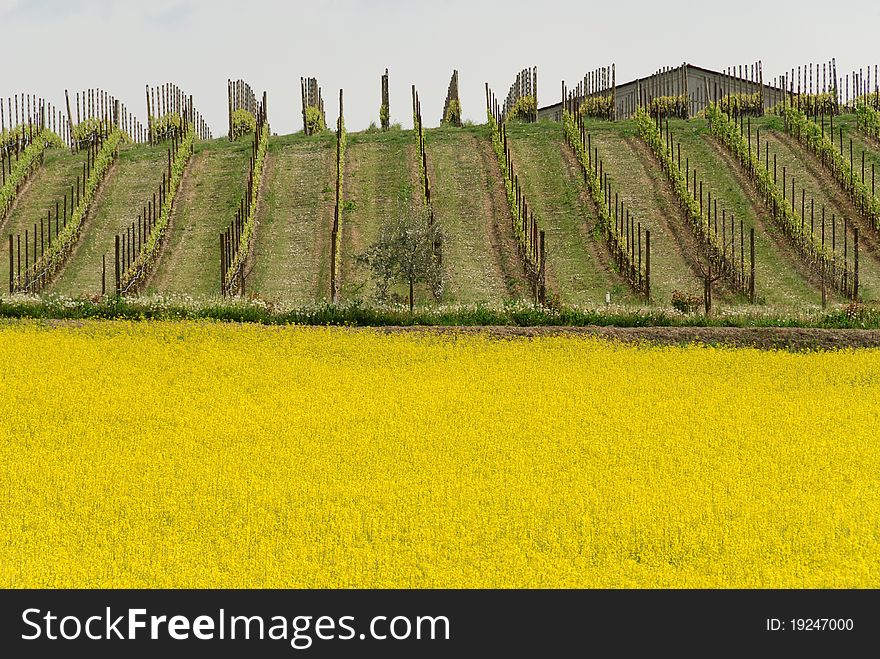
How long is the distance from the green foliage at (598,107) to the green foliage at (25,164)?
33885mm

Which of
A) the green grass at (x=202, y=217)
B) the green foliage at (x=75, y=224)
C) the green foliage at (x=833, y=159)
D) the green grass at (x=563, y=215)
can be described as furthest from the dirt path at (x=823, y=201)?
the green foliage at (x=75, y=224)

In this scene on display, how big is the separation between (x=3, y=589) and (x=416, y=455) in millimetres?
6738

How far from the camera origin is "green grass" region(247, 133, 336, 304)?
131 ft

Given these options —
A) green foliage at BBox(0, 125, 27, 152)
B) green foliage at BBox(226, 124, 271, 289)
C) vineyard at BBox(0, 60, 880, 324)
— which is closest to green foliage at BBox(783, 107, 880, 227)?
vineyard at BBox(0, 60, 880, 324)

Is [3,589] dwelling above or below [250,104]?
below

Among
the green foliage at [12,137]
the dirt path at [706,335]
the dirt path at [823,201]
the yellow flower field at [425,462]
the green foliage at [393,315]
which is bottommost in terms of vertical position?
the yellow flower field at [425,462]

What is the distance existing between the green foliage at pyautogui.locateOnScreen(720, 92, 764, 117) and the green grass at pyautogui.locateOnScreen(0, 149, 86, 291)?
1592 inches

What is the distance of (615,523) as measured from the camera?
38.7 feet

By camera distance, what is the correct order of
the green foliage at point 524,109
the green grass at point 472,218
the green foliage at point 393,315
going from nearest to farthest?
the green foliage at point 393,315 < the green grass at point 472,218 < the green foliage at point 524,109

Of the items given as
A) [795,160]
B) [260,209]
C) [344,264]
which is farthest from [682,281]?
[260,209]

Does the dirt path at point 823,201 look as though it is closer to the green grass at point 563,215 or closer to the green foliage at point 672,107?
the green foliage at point 672,107

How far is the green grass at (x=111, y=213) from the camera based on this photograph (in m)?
41.2
